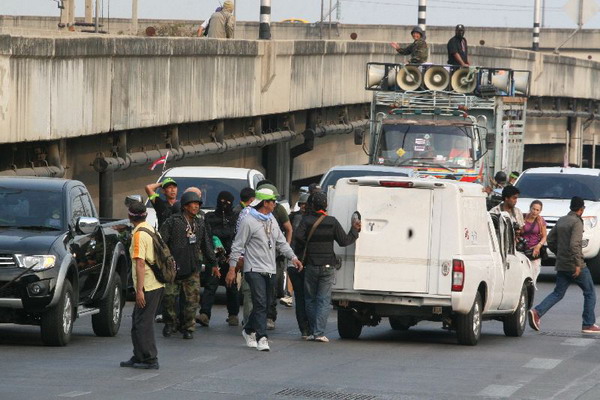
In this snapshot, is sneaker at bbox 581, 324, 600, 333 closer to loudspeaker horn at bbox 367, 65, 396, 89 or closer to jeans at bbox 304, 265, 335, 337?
jeans at bbox 304, 265, 335, 337

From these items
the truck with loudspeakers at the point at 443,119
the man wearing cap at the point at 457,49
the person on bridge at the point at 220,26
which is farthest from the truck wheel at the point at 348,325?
the person on bridge at the point at 220,26

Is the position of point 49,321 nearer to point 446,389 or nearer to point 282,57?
point 446,389

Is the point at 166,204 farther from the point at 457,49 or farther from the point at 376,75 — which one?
the point at 457,49

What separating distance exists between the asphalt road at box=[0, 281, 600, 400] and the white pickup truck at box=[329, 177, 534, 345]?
15.4 inches

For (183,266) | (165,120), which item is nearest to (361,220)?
(183,266)

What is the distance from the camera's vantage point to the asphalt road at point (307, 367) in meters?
13.6

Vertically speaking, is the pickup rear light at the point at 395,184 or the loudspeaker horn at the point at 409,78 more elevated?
the loudspeaker horn at the point at 409,78

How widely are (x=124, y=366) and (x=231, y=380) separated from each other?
1194 millimetres

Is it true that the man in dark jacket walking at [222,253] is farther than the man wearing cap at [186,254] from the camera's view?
Yes

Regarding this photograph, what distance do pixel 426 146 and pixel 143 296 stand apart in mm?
16060

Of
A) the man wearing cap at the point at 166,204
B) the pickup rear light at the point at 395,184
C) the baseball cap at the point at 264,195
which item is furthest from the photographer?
the man wearing cap at the point at 166,204

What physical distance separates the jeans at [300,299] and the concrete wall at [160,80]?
665 centimetres

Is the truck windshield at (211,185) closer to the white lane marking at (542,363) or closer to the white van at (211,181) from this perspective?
the white van at (211,181)

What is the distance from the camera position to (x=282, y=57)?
36469 mm
